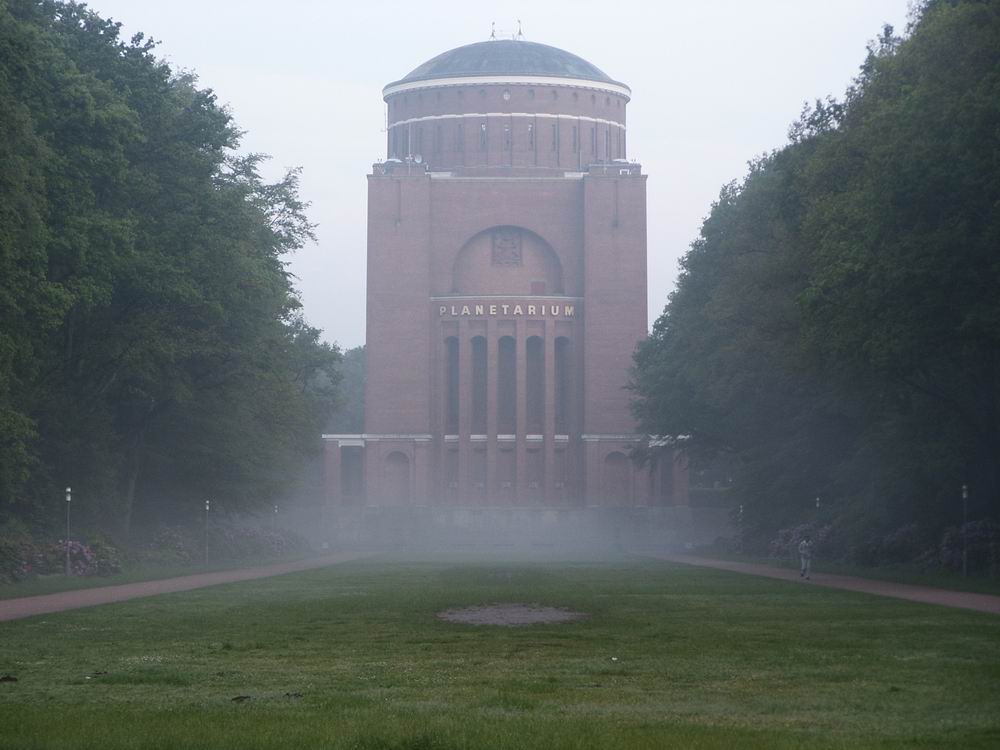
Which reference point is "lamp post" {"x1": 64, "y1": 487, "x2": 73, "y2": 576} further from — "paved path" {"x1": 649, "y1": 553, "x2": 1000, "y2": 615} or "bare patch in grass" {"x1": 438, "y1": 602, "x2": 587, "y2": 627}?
"paved path" {"x1": 649, "y1": 553, "x2": 1000, "y2": 615}

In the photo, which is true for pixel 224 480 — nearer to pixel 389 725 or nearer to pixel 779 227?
pixel 779 227

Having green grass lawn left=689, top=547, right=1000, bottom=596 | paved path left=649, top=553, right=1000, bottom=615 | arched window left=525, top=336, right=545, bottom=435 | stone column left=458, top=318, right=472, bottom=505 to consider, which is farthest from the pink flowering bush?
arched window left=525, top=336, right=545, bottom=435

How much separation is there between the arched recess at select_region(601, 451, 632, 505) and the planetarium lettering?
9.30 metres

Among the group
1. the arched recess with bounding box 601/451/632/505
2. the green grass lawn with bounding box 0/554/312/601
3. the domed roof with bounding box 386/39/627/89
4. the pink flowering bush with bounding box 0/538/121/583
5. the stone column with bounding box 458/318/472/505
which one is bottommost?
the green grass lawn with bounding box 0/554/312/601

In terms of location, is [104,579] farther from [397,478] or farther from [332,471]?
[332,471]

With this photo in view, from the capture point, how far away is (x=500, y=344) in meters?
98.4

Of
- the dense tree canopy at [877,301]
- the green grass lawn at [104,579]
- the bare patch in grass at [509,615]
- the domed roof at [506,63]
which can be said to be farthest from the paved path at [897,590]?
the domed roof at [506,63]

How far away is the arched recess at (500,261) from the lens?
327 feet

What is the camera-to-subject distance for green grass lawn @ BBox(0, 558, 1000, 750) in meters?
10.7

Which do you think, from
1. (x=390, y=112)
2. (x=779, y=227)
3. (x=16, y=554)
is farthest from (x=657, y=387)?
(x=390, y=112)

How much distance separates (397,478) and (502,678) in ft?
275

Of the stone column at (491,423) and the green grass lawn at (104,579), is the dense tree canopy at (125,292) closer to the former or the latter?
the green grass lawn at (104,579)

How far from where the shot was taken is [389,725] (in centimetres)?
1102

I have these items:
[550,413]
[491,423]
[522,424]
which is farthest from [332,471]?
[550,413]
